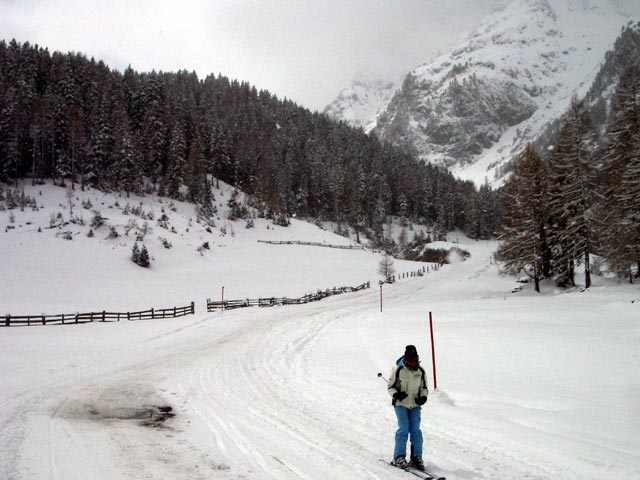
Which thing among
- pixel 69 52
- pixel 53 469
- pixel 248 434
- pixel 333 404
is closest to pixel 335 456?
pixel 248 434

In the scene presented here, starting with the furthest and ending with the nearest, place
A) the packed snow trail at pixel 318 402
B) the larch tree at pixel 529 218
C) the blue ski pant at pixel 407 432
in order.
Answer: the larch tree at pixel 529 218
the packed snow trail at pixel 318 402
the blue ski pant at pixel 407 432

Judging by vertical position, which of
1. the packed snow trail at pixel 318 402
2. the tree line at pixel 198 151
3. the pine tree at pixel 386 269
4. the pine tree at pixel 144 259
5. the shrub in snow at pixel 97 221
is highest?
the tree line at pixel 198 151

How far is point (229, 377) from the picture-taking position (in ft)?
43.9

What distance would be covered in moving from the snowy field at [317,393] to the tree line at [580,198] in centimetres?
335

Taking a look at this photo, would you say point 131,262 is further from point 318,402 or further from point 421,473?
point 421,473

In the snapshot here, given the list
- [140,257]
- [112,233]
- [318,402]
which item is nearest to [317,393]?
[318,402]

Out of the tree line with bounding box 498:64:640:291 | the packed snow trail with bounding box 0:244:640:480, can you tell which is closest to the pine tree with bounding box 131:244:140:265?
the packed snow trail with bounding box 0:244:640:480

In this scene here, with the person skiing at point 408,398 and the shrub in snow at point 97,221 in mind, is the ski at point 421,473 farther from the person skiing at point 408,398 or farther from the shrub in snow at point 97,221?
the shrub in snow at point 97,221

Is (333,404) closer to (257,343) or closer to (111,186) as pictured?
(257,343)

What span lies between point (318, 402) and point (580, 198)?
28.7m

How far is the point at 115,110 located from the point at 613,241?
245ft

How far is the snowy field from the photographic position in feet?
22.3

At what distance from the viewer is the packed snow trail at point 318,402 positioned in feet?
22.0

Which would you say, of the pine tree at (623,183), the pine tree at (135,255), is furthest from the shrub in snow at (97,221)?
the pine tree at (623,183)
